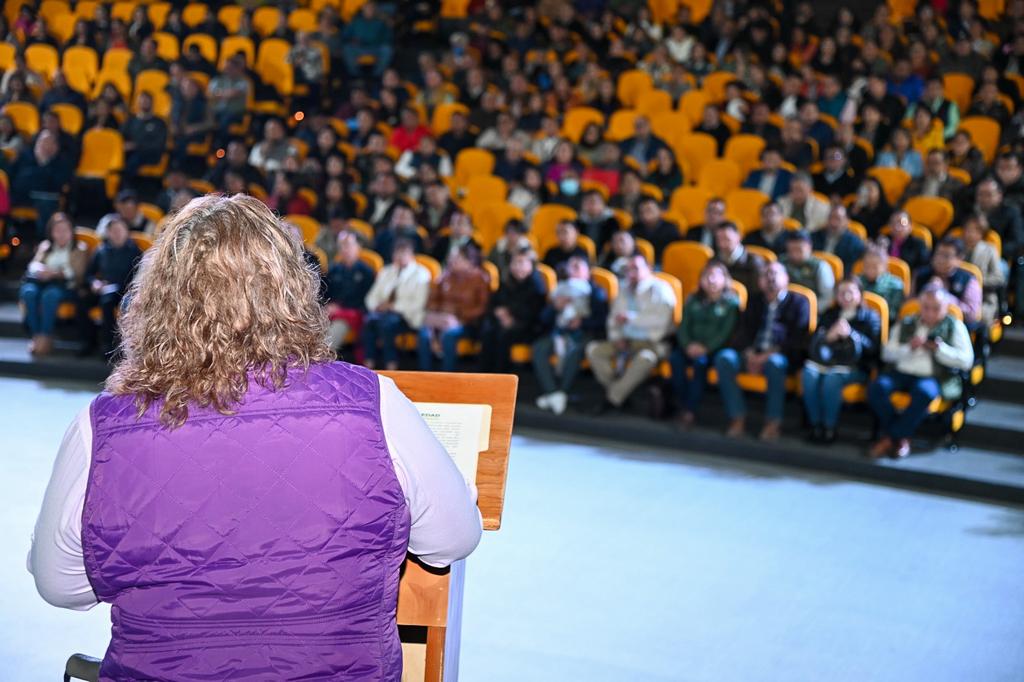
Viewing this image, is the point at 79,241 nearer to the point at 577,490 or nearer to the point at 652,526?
the point at 577,490

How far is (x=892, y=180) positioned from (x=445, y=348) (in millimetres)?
3390

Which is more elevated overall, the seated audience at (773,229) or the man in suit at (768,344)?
the seated audience at (773,229)

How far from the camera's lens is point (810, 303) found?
253 inches

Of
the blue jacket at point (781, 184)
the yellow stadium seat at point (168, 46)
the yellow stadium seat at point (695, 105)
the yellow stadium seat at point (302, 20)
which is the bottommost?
the blue jacket at point (781, 184)

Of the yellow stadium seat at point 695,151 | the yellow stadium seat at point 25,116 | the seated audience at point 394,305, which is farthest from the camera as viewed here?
the yellow stadium seat at point 25,116

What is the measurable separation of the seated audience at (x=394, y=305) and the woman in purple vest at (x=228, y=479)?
5.96 meters

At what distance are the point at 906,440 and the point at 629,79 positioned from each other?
17.1 feet

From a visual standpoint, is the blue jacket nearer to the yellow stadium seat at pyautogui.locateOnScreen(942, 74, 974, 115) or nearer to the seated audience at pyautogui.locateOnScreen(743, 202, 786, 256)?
the seated audience at pyautogui.locateOnScreen(743, 202, 786, 256)

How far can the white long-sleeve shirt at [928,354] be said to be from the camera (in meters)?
5.79

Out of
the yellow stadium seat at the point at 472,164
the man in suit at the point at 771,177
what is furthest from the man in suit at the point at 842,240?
the yellow stadium seat at the point at 472,164

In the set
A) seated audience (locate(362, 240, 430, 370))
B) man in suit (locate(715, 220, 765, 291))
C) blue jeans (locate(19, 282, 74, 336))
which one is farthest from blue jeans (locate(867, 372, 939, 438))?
blue jeans (locate(19, 282, 74, 336))

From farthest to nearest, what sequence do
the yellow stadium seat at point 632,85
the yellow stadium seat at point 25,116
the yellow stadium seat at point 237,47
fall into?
1. the yellow stadium seat at point 237,47
2. the yellow stadium seat at point 25,116
3. the yellow stadium seat at point 632,85

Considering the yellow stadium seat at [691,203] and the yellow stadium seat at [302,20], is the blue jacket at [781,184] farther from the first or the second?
the yellow stadium seat at [302,20]

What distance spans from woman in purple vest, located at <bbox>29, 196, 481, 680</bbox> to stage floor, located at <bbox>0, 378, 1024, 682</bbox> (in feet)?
6.76
